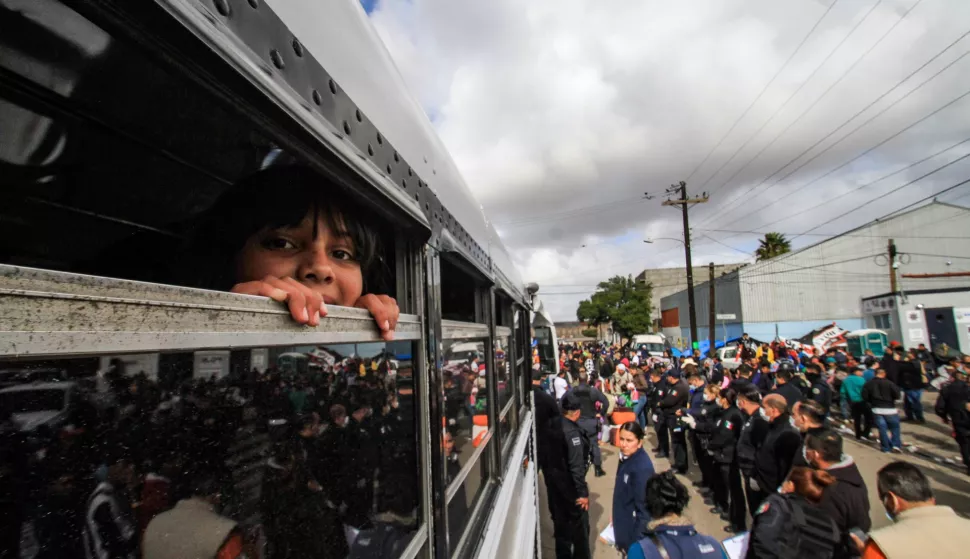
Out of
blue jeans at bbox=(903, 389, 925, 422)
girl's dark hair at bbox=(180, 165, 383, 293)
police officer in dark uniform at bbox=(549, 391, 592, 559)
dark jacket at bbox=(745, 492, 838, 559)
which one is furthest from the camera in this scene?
blue jeans at bbox=(903, 389, 925, 422)

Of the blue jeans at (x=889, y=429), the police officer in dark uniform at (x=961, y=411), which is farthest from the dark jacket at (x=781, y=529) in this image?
the blue jeans at (x=889, y=429)

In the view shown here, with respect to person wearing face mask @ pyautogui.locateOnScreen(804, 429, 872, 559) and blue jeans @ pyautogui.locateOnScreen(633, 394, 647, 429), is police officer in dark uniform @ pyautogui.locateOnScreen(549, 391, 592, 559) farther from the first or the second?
blue jeans @ pyautogui.locateOnScreen(633, 394, 647, 429)

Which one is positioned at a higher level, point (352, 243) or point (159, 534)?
point (352, 243)

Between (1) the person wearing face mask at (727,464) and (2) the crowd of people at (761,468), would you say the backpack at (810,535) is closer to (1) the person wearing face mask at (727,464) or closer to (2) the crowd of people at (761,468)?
(2) the crowd of people at (761,468)

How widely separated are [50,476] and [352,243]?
772mm

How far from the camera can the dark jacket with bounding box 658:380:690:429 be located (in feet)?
26.9

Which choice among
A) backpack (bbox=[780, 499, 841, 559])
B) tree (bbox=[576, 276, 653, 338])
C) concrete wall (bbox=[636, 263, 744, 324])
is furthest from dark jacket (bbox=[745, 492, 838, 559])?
concrete wall (bbox=[636, 263, 744, 324])

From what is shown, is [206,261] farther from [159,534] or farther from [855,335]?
[855,335]

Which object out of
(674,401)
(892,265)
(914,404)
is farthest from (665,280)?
(674,401)

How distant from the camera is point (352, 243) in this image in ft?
4.07

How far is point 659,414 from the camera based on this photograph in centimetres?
911

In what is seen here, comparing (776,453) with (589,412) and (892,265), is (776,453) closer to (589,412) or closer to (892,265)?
(589,412)

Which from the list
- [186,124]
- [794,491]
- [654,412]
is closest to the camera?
[186,124]

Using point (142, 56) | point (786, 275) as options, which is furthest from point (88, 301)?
point (786, 275)
